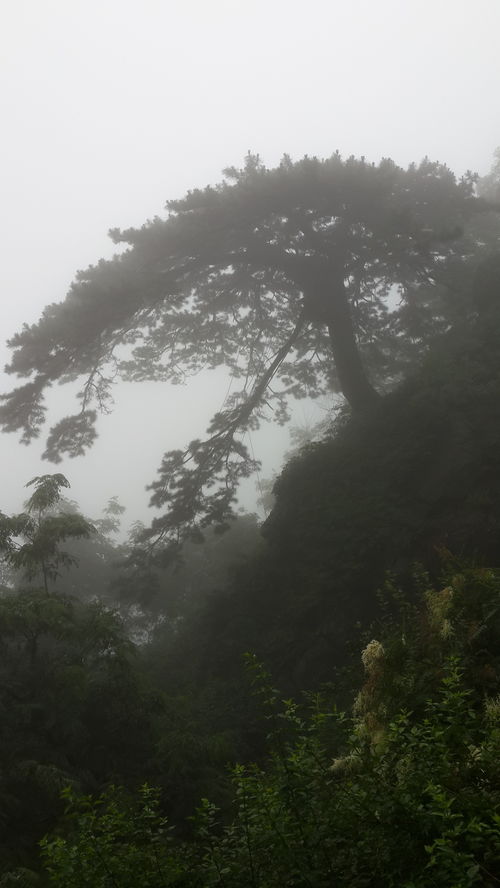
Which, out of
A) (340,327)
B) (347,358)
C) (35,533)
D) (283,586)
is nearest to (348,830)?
(35,533)

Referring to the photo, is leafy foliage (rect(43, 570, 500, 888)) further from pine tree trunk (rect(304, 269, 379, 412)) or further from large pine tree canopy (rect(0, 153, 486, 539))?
pine tree trunk (rect(304, 269, 379, 412))

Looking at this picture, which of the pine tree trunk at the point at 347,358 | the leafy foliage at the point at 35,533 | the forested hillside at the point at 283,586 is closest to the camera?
the forested hillside at the point at 283,586

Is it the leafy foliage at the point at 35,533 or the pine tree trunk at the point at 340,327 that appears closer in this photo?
the leafy foliage at the point at 35,533

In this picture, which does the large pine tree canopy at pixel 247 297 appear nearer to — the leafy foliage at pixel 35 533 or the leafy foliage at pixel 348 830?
the leafy foliage at pixel 35 533

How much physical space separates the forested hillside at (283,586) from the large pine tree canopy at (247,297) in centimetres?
8

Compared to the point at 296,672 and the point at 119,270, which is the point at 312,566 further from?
the point at 119,270

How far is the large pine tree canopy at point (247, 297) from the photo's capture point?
42.9 feet

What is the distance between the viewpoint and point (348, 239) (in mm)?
15445

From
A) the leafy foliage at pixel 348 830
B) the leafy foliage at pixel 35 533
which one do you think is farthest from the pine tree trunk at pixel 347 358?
the leafy foliage at pixel 348 830

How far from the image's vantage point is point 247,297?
16.9 metres

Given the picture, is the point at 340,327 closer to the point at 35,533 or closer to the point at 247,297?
the point at 247,297

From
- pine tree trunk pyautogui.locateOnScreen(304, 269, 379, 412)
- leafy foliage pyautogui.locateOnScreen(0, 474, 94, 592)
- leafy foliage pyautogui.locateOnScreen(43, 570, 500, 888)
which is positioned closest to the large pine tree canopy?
pine tree trunk pyautogui.locateOnScreen(304, 269, 379, 412)

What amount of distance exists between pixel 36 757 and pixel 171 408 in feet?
624

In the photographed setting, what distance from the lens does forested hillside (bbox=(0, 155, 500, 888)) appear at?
9.88 ft
